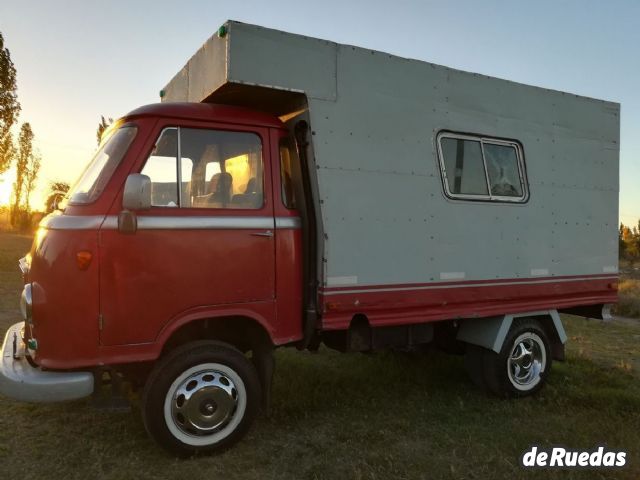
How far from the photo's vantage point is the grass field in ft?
12.7

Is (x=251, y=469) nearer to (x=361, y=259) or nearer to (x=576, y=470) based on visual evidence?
(x=361, y=259)

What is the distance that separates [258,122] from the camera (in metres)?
4.36

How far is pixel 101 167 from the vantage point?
396 centimetres

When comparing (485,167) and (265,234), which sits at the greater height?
(485,167)

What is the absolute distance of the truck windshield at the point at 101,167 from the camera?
3.80 m

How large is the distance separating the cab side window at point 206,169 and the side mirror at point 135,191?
0.21 metres

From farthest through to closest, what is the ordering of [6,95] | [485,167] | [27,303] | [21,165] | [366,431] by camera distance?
[21,165]
[6,95]
[485,167]
[366,431]
[27,303]

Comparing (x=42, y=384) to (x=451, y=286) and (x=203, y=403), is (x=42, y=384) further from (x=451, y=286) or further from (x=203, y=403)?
(x=451, y=286)

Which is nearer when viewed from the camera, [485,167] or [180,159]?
[180,159]

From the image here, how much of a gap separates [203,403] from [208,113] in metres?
2.25

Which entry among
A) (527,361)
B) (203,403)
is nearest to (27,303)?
(203,403)

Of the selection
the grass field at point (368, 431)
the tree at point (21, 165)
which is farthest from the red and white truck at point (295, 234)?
the tree at point (21, 165)

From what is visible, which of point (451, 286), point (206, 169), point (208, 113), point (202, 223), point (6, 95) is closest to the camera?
point (202, 223)

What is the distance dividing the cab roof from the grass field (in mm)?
2601
